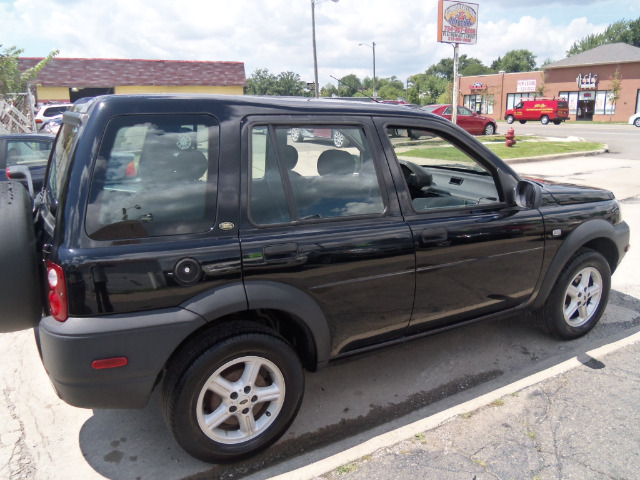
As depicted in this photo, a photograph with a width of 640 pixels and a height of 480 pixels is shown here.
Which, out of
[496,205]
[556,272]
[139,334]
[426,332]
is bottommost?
[426,332]

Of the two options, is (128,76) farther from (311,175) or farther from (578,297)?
(578,297)

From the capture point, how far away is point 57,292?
219cm

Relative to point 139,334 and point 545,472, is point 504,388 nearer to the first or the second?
point 545,472

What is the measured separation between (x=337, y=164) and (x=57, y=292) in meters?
1.65

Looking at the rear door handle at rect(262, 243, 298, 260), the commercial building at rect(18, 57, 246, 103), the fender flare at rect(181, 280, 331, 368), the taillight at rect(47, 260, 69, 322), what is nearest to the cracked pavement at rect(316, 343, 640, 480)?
the fender flare at rect(181, 280, 331, 368)

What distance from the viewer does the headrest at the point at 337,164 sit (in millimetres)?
2934

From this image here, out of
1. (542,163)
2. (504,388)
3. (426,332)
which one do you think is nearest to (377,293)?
(426,332)

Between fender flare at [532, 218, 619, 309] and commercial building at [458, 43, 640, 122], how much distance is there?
48.9 meters

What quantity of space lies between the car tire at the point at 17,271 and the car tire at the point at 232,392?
2.41ft

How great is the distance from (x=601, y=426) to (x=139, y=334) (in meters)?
2.65

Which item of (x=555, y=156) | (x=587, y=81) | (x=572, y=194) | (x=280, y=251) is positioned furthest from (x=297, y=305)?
(x=587, y=81)

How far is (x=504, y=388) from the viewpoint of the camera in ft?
10.8

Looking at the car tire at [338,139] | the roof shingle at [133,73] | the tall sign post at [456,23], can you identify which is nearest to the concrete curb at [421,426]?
the car tire at [338,139]

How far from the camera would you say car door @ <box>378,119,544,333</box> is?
2994 millimetres
